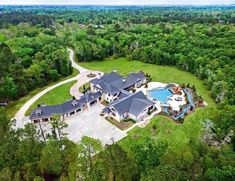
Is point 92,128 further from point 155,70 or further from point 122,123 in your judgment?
point 155,70

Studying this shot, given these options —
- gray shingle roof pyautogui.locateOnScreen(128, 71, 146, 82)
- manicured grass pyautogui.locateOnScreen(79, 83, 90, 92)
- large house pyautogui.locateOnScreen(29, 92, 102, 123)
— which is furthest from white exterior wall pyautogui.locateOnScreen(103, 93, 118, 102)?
gray shingle roof pyautogui.locateOnScreen(128, 71, 146, 82)

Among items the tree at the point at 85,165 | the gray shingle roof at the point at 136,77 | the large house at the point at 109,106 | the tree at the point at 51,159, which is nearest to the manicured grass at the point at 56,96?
the large house at the point at 109,106

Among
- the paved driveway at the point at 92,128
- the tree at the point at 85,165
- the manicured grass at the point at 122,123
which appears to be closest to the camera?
the tree at the point at 85,165

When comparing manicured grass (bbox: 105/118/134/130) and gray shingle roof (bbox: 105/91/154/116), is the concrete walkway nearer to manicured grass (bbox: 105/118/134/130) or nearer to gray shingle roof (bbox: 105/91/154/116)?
gray shingle roof (bbox: 105/91/154/116)

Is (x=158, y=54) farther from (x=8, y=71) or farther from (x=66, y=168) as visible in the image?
(x=66, y=168)

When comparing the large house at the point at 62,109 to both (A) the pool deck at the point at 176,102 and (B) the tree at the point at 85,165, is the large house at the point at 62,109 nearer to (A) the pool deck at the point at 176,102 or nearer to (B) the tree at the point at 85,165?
(A) the pool deck at the point at 176,102

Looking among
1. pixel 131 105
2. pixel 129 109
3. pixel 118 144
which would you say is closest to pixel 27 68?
pixel 131 105
